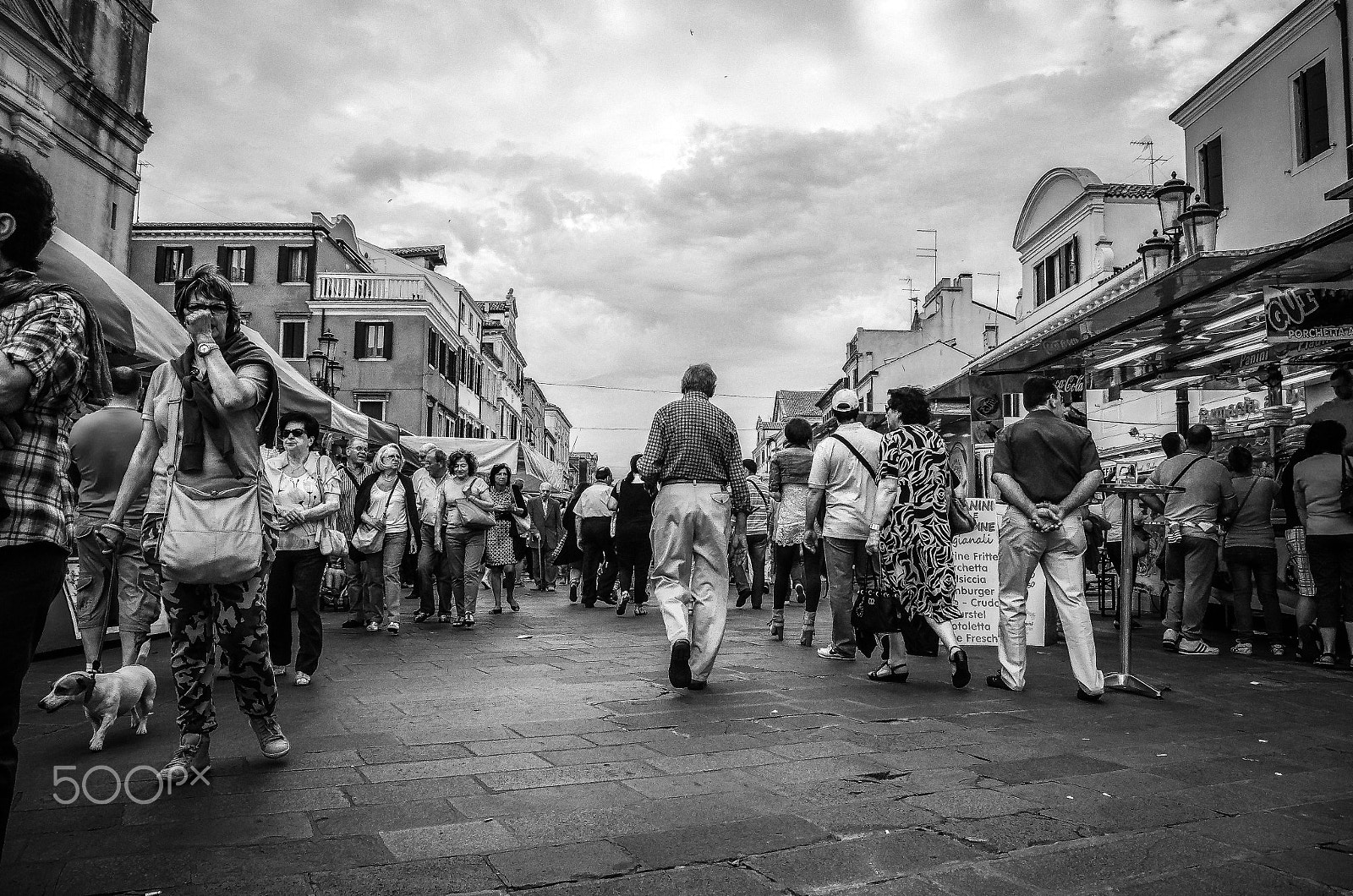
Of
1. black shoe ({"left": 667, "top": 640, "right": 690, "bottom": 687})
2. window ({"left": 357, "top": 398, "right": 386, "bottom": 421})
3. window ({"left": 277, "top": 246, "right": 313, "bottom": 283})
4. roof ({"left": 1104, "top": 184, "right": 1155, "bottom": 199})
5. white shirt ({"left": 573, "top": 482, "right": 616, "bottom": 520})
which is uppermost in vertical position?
window ({"left": 277, "top": 246, "right": 313, "bottom": 283})

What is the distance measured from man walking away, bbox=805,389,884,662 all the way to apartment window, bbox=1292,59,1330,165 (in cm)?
1534

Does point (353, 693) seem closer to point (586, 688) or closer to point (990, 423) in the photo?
point (586, 688)

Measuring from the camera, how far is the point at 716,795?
380cm

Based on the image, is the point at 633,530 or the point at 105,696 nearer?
the point at 105,696

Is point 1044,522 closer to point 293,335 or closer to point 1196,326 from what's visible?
point 1196,326

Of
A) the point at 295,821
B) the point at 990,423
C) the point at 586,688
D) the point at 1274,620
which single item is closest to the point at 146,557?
the point at 295,821

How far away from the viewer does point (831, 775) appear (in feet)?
13.5

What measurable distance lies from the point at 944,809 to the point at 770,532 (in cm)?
1088

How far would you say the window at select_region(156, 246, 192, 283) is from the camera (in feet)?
149

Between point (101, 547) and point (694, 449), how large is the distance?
380 cm

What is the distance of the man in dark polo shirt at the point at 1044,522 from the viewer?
632 centimetres

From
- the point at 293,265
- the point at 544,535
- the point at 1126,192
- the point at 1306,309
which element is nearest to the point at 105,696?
the point at 1306,309

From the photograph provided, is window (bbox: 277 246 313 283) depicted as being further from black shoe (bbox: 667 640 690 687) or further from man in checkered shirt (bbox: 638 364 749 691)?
black shoe (bbox: 667 640 690 687)

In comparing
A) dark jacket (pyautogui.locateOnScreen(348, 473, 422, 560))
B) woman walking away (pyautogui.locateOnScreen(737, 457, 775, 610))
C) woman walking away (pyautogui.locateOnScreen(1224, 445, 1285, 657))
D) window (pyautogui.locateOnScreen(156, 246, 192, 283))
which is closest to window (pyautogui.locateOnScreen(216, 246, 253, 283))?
window (pyautogui.locateOnScreen(156, 246, 192, 283))
